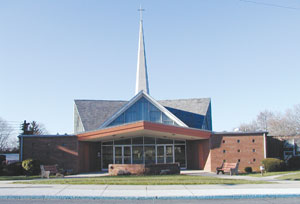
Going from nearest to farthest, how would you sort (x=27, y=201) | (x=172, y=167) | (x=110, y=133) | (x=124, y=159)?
(x=27, y=201) < (x=172, y=167) < (x=110, y=133) < (x=124, y=159)

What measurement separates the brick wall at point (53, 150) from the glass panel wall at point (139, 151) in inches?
178

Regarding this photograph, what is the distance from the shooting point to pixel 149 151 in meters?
30.7

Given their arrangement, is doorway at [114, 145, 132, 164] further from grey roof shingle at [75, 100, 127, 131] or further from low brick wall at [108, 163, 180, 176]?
low brick wall at [108, 163, 180, 176]

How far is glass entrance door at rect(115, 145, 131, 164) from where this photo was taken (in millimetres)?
30562

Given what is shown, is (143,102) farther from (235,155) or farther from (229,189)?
(229,189)

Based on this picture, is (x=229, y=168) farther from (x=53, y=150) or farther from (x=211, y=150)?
(x=53, y=150)

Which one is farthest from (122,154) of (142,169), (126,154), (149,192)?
(149,192)

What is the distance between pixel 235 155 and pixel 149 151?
7.74 m

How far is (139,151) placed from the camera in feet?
100

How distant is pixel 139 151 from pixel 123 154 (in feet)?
4.78

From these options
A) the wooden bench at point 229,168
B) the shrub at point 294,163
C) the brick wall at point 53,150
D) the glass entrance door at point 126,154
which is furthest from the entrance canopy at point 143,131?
the shrub at point 294,163

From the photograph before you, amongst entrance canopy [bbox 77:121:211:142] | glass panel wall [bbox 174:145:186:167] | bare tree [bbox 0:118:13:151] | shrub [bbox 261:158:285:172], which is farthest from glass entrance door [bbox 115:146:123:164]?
bare tree [bbox 0:118:13:151]

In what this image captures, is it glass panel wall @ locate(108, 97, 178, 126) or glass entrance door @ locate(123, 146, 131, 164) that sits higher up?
glass panel wall @ locate(108, 97, 178, 126)

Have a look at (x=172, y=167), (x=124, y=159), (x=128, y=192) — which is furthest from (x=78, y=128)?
(x=128, y=192)
